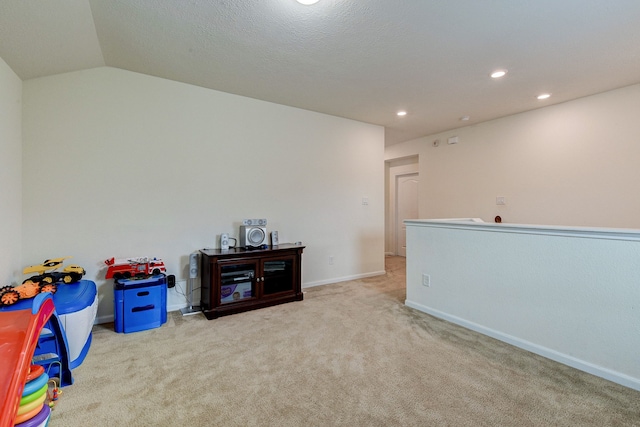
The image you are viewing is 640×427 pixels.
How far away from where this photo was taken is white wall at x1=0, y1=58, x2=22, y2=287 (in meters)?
2.11

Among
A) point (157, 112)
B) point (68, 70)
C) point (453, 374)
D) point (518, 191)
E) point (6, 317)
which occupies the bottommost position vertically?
point (453, 374)

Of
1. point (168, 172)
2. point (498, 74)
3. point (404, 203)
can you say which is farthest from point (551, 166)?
point (168, 172)

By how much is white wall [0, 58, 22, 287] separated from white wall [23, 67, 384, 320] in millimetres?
81

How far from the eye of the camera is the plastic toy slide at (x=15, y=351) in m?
0.96

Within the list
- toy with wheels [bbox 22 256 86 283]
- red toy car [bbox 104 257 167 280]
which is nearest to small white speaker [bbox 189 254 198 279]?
red toy car [bbox 104 257 167 280]

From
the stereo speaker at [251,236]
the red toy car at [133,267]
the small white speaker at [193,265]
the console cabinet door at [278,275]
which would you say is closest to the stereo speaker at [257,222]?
the stereo speaker at [251,236]

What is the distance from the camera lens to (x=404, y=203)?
651cm

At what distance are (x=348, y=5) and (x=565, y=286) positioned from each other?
2554 mm

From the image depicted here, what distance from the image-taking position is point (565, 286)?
205 centimetres

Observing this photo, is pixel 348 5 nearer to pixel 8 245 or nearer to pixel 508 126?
pixel 8 245

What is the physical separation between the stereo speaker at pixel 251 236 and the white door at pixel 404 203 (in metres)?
3.99

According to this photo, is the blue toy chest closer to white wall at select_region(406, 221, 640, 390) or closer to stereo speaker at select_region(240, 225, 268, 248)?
stereo speaker at select_region(240, 225, 268, 248)

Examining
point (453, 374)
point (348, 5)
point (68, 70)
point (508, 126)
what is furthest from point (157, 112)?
point (508, 126)

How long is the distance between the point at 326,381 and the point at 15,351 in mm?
1528
